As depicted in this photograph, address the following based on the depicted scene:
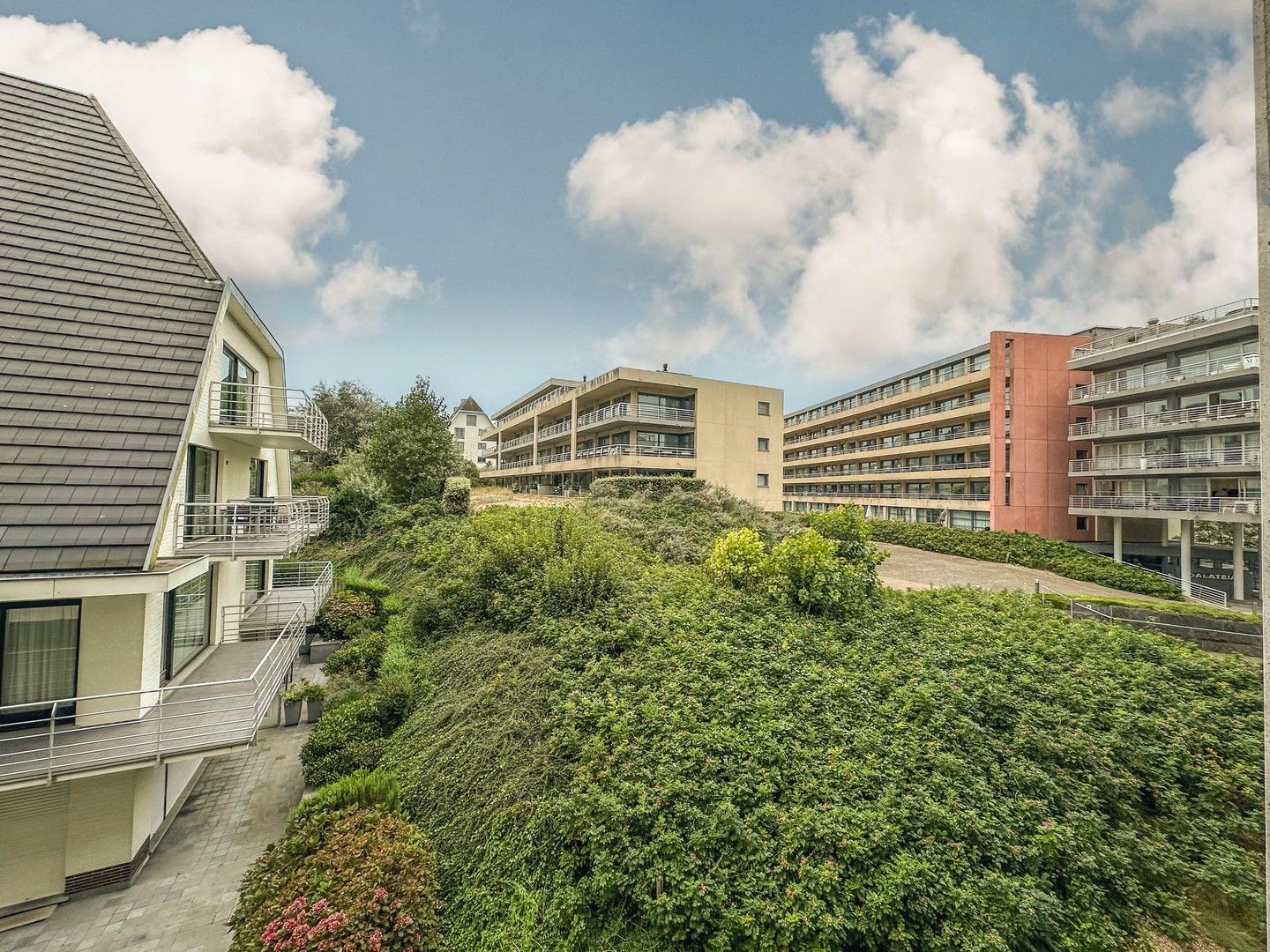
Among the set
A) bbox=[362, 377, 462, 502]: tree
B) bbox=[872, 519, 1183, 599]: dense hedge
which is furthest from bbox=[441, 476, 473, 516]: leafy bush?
bbox=[872, 519, 1183, 599]: dense hedge

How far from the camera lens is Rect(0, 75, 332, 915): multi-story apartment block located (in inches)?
276

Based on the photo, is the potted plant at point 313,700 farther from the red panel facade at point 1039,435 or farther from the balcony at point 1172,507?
the red panel facade at point 1039,435

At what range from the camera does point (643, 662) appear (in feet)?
28.7

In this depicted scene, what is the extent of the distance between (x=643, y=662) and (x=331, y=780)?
5876mm

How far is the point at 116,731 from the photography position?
280 inches

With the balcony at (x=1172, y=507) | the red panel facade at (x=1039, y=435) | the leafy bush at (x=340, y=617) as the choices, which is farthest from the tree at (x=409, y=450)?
the balcony at (x=1172, y=507)

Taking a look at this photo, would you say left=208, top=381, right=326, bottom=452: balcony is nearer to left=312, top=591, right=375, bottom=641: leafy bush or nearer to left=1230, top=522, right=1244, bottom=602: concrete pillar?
left=312, top=591, right=375, bottom=641: leafy bush

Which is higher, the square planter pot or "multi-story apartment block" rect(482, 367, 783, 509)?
"multi-story apartment block" rect(482, 367, 783, 509)

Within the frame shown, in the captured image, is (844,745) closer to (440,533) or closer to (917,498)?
(440,533)

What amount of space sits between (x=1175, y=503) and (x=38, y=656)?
134ft

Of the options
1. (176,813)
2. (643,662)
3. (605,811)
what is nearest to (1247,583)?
(643,662)

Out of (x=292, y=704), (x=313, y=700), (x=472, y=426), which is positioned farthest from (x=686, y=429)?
(x=472, y=426)

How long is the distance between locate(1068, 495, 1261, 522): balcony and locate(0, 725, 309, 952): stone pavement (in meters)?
34.1

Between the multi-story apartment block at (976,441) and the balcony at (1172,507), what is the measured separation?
7.49 feet
